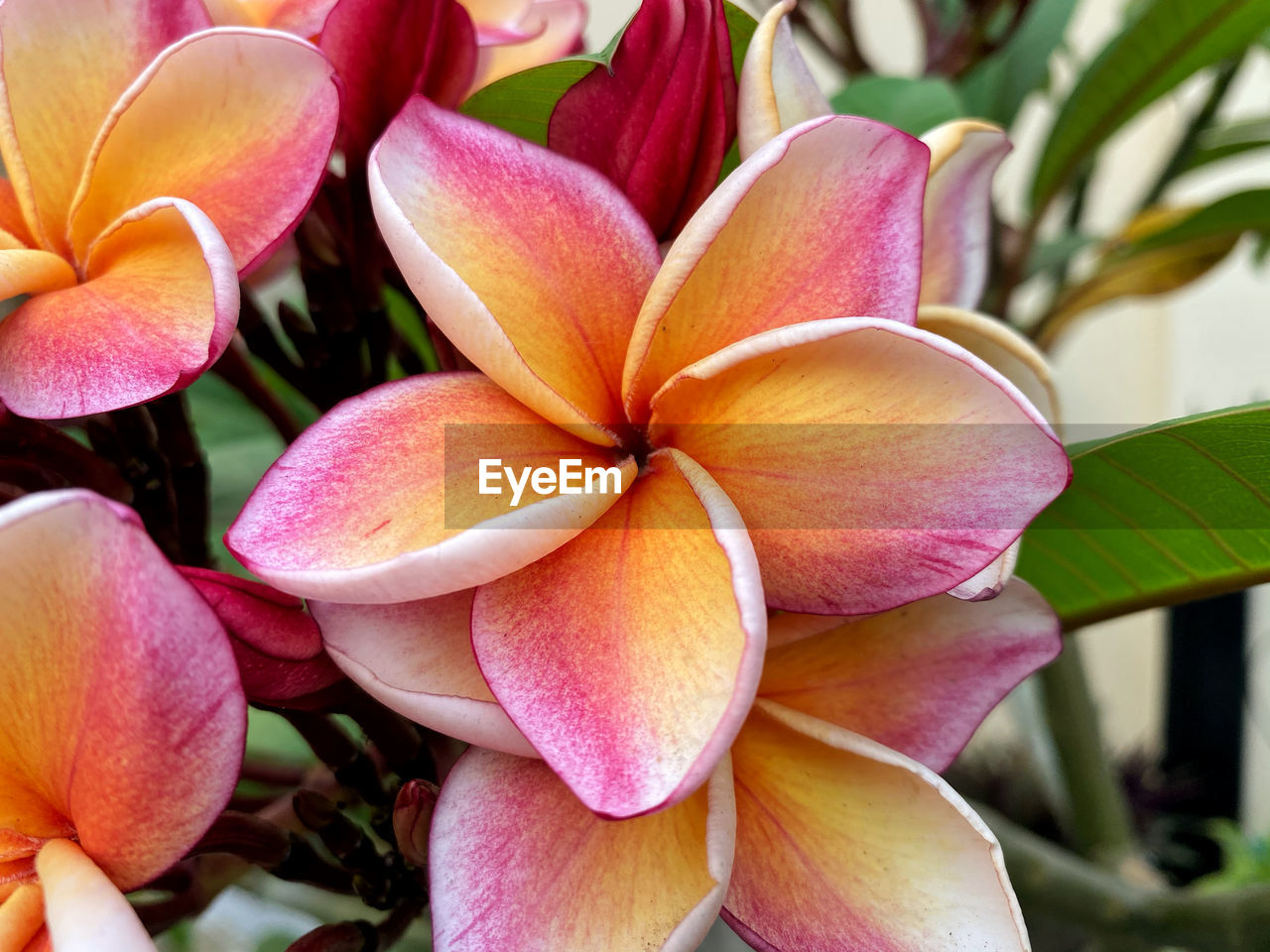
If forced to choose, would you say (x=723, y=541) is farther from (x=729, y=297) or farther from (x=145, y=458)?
(x=145, y=458)

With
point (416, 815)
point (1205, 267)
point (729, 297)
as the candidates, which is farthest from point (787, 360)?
point (1205, 267)

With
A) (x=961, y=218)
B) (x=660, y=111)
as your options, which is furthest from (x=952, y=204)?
(x=660, y=111)

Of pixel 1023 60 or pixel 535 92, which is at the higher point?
pixel 535 92

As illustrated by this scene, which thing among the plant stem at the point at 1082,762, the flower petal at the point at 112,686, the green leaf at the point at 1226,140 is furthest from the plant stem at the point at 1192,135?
A: the flower petal at the point at 112,686

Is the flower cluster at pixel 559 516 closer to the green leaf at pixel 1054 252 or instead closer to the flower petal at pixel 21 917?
the flower petal at pixel 21 917

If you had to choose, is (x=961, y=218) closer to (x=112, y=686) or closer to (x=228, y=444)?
(x=112, y=686)

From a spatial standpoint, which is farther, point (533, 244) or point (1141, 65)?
point (1141, 65)
